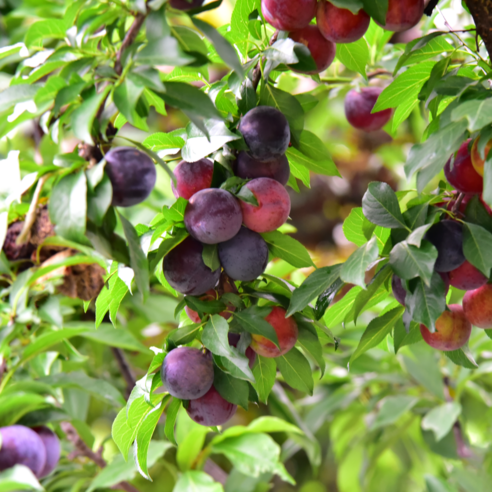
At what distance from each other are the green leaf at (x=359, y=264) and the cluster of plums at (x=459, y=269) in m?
0.05

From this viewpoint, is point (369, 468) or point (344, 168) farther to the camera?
point (344, 168)

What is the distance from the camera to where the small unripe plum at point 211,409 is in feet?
1.54

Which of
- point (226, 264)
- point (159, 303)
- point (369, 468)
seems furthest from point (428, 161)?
point (369, 468)

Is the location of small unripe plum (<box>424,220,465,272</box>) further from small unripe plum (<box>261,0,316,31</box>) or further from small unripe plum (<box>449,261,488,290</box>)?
small unripe plum (<box>261,0,316,31</box>)

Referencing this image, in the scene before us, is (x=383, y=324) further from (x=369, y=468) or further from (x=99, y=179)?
(x=369, y=468)

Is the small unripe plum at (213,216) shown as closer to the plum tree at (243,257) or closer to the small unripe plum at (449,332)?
the plum tree at (243,257)

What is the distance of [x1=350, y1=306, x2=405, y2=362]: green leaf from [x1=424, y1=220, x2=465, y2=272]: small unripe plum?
0.07 meters

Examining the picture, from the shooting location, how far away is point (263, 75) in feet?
1.56

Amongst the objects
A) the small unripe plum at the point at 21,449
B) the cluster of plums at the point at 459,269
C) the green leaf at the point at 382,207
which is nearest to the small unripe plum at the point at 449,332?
the cluster of plums at the point at 459,269

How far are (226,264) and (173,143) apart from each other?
0.13m

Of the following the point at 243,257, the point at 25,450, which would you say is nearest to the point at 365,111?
the point at 243,257

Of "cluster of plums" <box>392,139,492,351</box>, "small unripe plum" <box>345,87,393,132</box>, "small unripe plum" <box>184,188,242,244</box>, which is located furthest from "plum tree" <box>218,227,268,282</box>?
"small unripe plum" <box>345,87,393,132</box>

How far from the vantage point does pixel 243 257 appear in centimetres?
45

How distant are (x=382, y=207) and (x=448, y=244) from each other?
0.06 meters
